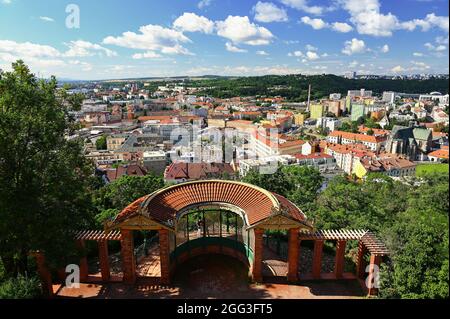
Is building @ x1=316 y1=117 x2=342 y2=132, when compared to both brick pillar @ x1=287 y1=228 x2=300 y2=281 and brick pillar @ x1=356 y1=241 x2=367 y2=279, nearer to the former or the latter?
brick pillar @ x1=356 y1=241 x2=367 y2=279

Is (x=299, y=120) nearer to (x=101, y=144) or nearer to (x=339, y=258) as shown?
(x=101, y=144)

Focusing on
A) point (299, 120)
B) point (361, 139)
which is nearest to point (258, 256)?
point (361, 139)

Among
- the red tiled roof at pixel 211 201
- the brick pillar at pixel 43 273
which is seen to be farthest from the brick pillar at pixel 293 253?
the brick pillar at pixel 43 273

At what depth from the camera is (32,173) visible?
1380 cm

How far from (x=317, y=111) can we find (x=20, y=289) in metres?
129

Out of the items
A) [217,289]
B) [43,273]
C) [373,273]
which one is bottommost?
[217,289]

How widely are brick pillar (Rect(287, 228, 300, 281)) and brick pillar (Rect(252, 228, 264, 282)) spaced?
52.1 inches

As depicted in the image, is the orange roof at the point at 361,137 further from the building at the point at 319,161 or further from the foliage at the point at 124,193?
the foliage at the point at 124,193

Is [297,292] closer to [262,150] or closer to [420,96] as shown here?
[262,150]

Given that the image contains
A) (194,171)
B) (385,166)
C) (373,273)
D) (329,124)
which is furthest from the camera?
(329,124)

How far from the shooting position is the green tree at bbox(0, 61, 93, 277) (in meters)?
13.0

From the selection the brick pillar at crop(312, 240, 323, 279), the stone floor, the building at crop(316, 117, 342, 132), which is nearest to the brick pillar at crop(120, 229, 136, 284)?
the stone floor

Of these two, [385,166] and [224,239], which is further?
[385,166]

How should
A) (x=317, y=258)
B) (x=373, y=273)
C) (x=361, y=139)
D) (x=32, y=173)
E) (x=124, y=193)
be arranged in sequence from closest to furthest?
A: 1. (x=32, y=173)
2. (x=373, y=273)
3. (x=317, y=258)
4. (x=124, y=193)
5. (x=361, y=139)
